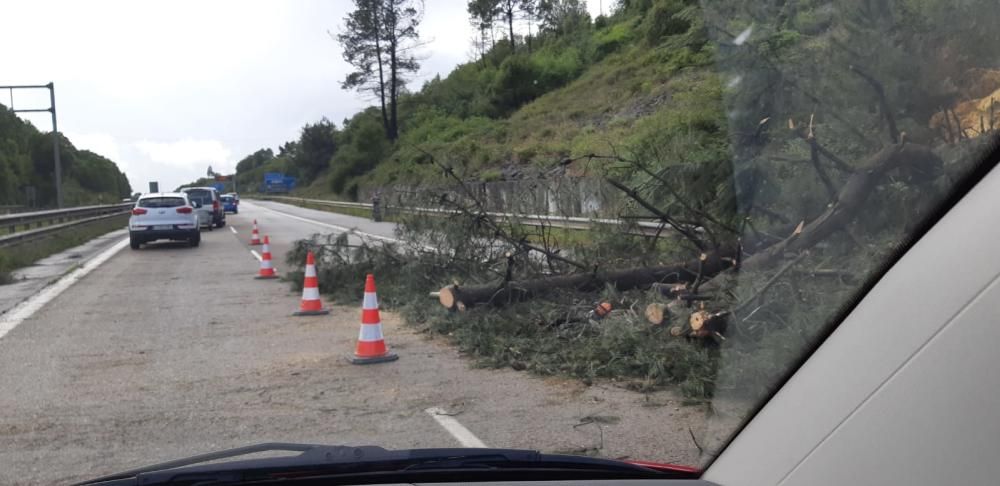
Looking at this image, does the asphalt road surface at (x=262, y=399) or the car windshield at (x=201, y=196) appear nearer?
the asphalt road surface at (x=262, y=399)

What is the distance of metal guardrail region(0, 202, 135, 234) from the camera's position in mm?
24500

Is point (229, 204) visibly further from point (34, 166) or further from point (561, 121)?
point (34, 166)

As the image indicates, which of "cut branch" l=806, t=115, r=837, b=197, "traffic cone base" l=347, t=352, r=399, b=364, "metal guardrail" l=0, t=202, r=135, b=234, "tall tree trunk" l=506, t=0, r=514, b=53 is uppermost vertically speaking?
"tall tree trunk" l=506, t=0, r=514, b=53

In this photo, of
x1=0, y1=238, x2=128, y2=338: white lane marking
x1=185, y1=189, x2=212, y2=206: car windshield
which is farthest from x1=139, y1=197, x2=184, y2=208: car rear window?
x1=185, y1=189, x2=212, y2=206: car windshield

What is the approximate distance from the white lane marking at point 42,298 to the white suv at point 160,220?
2.26 metres

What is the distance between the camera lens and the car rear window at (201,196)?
Result: 1395 inches

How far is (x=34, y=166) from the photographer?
79062mm

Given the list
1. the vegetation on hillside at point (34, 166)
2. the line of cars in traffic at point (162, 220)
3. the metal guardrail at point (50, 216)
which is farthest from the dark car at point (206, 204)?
the vegetation on hillside at point (34, 166)

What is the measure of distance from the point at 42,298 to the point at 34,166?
7377 centimetres

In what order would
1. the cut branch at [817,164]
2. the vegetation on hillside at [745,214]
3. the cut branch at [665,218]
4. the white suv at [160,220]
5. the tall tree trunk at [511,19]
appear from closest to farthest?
the vegetation on hillside at [745,214] < the cut branch at [817,164] < the cut branch at [665,218] < the white suv at [160,220] < the tall tree trunk at [511,19]

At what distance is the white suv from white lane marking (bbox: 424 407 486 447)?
1995 centimetres

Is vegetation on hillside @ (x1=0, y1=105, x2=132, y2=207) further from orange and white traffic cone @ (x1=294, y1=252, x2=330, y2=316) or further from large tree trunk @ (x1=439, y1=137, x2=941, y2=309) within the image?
large tree trunk @ (x1=439, y1=137, x2=941, y2=309)

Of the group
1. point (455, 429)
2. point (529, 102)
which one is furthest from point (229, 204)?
point (455, 429)

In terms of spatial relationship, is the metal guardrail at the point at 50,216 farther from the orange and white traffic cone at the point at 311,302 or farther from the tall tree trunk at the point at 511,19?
the tall tree trunk at the point at 511,19
